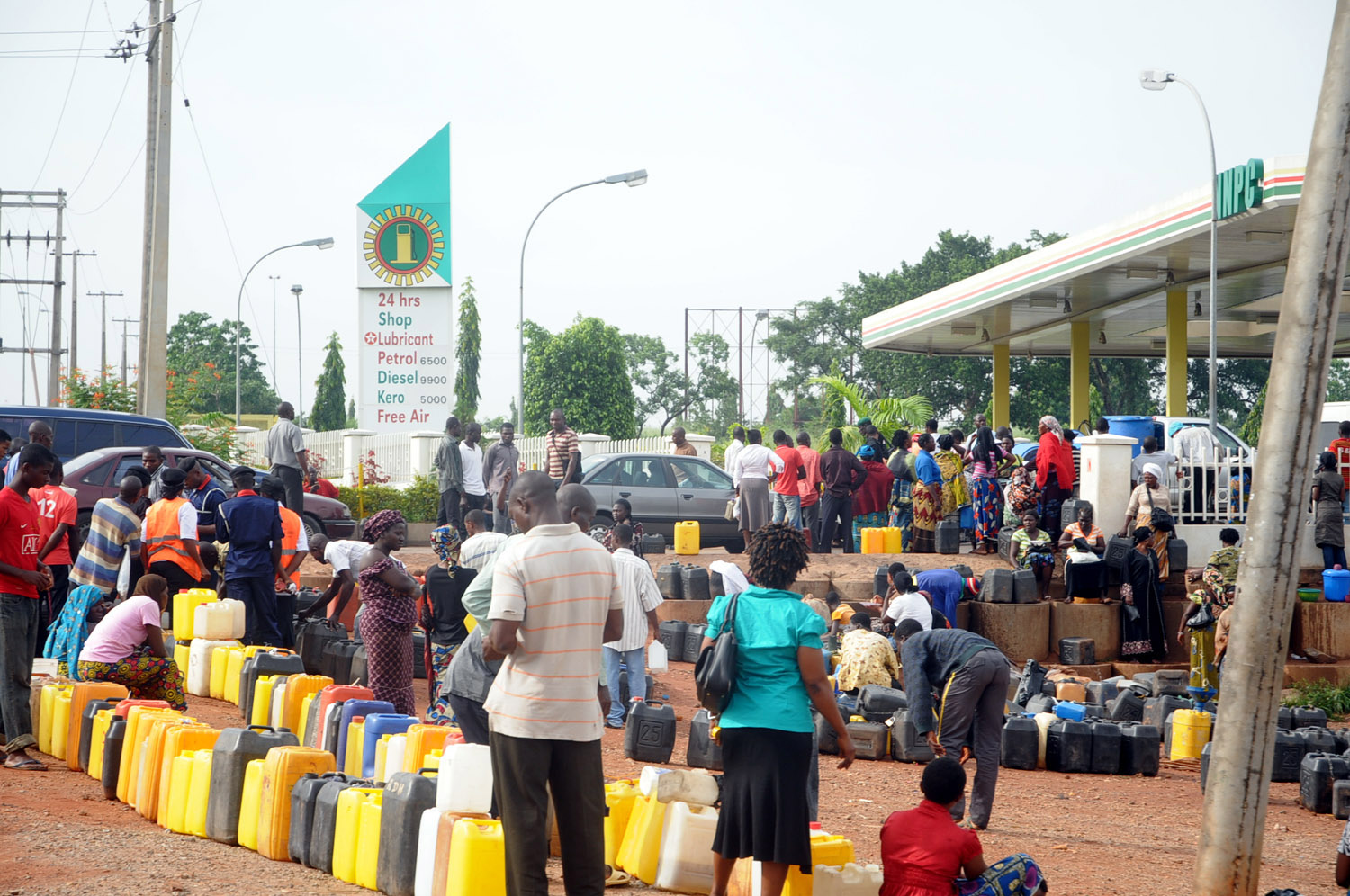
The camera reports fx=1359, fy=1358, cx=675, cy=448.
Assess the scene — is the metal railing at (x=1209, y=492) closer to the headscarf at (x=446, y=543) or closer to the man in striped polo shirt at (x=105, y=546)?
the headscarf at (x=446, y=543)

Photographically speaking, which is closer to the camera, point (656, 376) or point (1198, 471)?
point (1198, 471)

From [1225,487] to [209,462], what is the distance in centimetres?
1262

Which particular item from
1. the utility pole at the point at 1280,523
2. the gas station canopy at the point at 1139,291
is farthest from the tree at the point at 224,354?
the utility pole at the point at 1280,523

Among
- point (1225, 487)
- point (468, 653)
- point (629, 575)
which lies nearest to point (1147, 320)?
point (1225, 487)

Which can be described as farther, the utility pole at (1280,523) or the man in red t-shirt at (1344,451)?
the man in red t-shirt at (1344,451)

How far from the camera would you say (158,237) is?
2084cm

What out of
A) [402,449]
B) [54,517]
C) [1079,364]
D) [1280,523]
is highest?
[1079,364]

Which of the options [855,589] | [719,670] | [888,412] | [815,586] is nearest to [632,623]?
[719,670]

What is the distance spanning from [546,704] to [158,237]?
18066mm

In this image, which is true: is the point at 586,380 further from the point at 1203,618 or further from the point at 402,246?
the point at 1203,618

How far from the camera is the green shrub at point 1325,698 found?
15148 mm

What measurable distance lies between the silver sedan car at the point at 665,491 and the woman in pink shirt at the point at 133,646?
9798 millimetres

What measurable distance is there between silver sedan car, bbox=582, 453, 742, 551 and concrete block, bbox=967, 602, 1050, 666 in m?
4.09

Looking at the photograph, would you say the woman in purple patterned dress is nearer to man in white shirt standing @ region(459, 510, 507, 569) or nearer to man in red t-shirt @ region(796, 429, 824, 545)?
man in white shirt standing @ region(459, 510, 507, 569)
